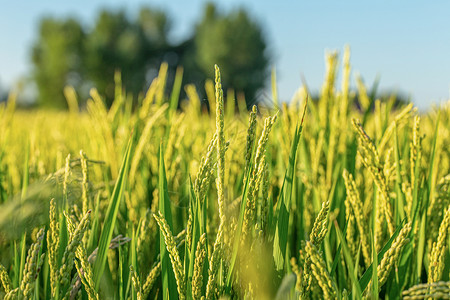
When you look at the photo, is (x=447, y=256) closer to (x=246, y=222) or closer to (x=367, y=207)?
(x=367, y=207)

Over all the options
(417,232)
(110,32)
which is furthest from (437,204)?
(110,32)

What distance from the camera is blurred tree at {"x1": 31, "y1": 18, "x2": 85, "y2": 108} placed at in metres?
29.4

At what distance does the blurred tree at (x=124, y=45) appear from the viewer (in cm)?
3008

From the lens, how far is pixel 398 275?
0.62 metres

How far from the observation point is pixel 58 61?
2928cm

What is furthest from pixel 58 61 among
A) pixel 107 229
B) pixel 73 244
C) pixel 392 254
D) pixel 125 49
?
pixel 392 254

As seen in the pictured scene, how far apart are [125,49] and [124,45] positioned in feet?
1.30

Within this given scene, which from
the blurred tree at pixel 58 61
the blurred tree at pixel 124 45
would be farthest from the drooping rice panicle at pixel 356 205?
the blurred tree at pixel 58 61

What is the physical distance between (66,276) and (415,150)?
0.56 m

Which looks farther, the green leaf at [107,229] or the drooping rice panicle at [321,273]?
the green leaf at [107,229]

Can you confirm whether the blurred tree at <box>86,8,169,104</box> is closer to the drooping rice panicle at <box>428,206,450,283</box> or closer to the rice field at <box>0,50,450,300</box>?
the rice field at <box>0,50,450,300</box>

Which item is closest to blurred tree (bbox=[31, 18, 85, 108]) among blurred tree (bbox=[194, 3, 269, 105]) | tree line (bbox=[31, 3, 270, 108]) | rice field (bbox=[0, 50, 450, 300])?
tree line (bbox=[31, 3, 270, 108])

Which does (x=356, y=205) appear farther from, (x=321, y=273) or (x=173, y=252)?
(x=173, y=252)

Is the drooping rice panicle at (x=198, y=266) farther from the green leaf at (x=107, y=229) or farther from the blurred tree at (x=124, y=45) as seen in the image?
the blurred tree at (x=124, y=45)
